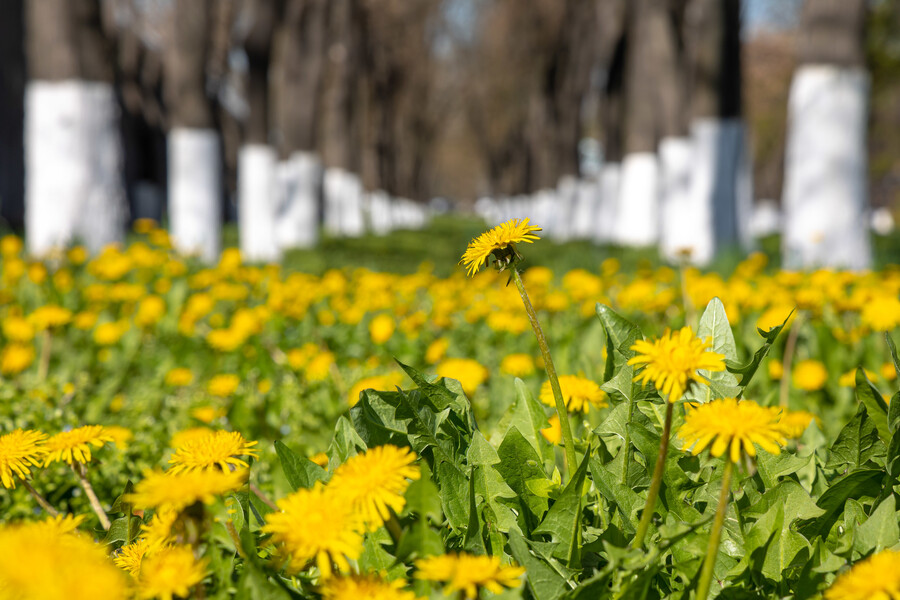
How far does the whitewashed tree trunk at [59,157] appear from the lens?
20.0 ft

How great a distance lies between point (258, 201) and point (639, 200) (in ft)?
24.2

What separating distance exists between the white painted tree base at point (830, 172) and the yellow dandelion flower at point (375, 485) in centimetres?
591

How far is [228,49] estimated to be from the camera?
1958cm

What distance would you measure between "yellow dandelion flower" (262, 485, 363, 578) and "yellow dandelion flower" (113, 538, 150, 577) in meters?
0.28

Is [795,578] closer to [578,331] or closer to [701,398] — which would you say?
[701,398]

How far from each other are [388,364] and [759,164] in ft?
126

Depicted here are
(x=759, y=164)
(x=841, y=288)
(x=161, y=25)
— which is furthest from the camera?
(x=759, y=164)

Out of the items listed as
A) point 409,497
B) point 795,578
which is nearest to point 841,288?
point 795,578

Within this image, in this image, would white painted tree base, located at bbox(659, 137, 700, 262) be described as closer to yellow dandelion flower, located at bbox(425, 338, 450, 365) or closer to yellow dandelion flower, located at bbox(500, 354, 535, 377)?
yellow dandelion flower, located at bbox(425, 338, 450, 365)

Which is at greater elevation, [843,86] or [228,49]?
[228,49]

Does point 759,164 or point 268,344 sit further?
point 759,164

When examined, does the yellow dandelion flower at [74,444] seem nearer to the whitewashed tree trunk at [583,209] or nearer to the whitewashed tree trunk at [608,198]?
the whitewashed tree trunk at [608,198]

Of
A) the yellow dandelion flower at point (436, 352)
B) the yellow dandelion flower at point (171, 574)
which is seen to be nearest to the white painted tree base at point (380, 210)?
the yellow dandelion flower at point (436, 352)

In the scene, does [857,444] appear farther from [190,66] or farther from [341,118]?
[341,118]
